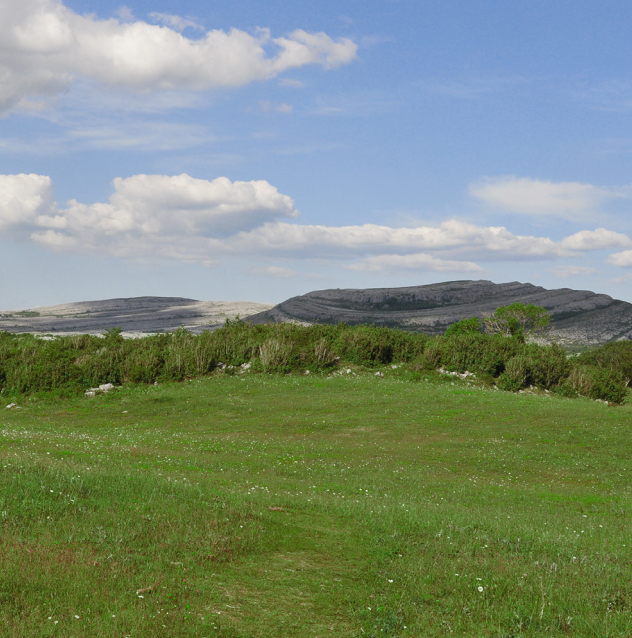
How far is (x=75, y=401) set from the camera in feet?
151

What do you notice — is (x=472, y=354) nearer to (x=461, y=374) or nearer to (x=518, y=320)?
(x=461, y=374)

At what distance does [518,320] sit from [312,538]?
293 ft

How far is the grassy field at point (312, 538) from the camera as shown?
980 centimetres

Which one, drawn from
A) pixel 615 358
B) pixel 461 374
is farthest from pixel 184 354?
pixel 615 358

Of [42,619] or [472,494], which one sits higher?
[42,619]

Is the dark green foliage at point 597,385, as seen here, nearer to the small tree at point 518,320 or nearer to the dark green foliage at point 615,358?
the dark green foliage at point 615,358

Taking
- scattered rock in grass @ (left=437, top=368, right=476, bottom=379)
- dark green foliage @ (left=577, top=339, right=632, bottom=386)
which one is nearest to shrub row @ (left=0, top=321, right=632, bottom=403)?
scattered rock in grass @ (left=437, top=368, right=476, bottom=379)

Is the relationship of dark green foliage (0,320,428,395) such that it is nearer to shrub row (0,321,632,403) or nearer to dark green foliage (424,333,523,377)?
shrub row (0,321,632,403)

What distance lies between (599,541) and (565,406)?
27625 mm

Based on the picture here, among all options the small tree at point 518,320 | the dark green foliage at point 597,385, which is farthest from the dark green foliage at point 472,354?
the small tree at point 518,320

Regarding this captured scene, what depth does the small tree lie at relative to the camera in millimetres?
95125

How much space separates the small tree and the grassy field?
66615 millimetres

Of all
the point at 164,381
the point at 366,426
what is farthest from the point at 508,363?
the point at 164,381

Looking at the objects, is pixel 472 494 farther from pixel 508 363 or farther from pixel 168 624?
pixel 508 363
